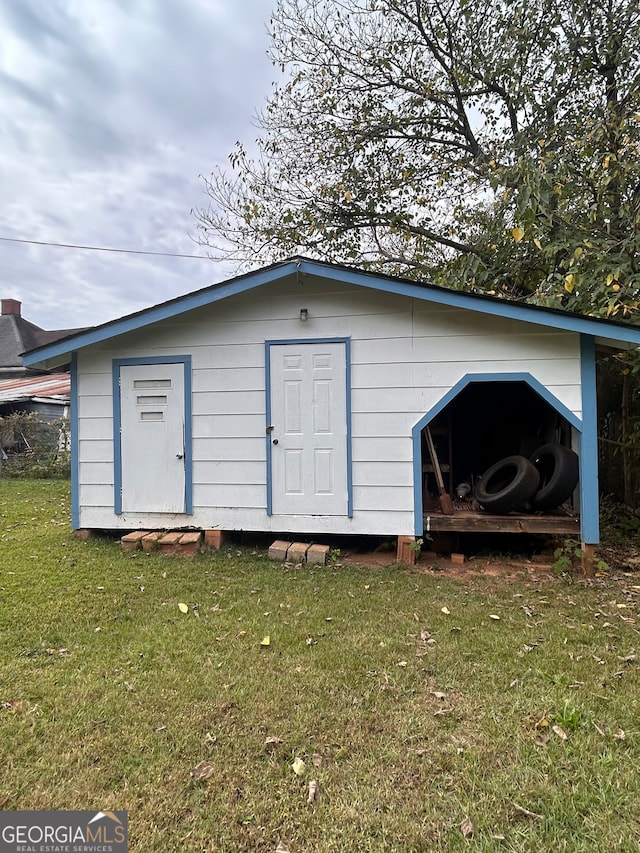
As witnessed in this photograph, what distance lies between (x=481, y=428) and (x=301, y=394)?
11.4 feet

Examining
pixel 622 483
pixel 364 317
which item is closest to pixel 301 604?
pixel 364 317

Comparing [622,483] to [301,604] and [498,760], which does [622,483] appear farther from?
[498,760]

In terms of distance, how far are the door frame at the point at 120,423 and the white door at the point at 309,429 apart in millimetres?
970

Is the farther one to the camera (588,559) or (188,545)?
(188,545)

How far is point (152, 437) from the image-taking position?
5.25 m

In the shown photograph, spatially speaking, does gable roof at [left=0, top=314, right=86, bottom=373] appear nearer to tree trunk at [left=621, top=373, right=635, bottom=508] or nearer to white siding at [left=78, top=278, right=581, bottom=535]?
white siding at [left=78, top=278, right=581, bottom=535]

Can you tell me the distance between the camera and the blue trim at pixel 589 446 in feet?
14.4

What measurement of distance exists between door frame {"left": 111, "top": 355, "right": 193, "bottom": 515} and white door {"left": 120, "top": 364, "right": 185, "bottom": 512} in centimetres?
4

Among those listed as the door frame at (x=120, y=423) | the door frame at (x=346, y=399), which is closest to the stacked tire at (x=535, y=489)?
the door frame at (x=346, y=399)

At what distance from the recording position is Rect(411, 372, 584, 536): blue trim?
4480mm

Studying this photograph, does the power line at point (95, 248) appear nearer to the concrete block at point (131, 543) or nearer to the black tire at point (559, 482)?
the concrete block at point (131, 543)

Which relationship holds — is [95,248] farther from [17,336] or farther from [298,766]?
[298,766]

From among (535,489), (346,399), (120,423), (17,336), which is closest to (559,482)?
(535,489)

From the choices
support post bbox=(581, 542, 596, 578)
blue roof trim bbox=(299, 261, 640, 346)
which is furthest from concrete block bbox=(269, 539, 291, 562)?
support post bbox=(581, 542, 596, 578)
